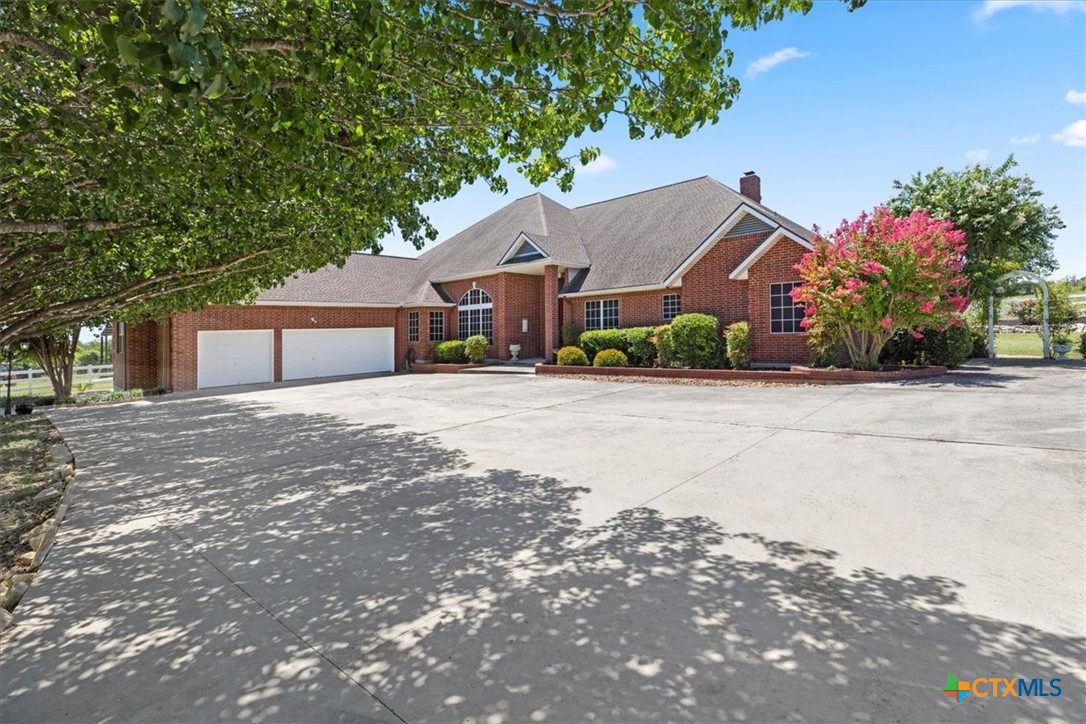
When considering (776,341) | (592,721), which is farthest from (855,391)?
(592,721)

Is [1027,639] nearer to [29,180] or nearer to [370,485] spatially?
[370,485]

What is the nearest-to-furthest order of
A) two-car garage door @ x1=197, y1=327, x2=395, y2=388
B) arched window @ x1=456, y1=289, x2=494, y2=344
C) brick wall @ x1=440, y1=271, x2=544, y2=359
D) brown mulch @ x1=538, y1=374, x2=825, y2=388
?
brown mulch @ x1=538, y1=374, x2=825, y2=388 < two-car garage door @ x1=197, y1=327, x2=395, y2=388 < brick wall @ x1=440, y1=271, x2=544, y2=359 < arched window @ x1=456, y1=289, x2=494, y2=344

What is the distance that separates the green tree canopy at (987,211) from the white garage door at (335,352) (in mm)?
23315

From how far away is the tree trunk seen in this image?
69.1ft

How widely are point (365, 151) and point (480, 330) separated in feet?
62.7

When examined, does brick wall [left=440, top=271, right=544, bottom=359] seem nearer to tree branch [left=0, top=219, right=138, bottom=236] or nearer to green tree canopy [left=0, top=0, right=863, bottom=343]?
Answer: green tree canopy [left=0, top=0, right=863, bottom=343]

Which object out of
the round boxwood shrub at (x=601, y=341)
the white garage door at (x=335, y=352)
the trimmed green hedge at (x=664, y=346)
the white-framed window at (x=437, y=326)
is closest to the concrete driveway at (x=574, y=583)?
the trimmed green hedge at (x=664, y=346)

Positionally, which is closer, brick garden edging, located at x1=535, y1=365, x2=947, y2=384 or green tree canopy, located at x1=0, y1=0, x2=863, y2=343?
green tree canopy, located at x1=0, y1=0, x2=863, y2=343

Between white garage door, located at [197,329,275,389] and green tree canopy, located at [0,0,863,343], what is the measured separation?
12.9 meters

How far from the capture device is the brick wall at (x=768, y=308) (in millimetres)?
16984

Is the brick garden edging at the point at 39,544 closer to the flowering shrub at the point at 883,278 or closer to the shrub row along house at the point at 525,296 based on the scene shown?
the shrub row along house at the point at 525,296

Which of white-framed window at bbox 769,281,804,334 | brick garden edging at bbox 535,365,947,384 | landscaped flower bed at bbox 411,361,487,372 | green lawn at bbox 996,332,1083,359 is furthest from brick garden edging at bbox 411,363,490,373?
green lawn at bbox 996,332,1083,359

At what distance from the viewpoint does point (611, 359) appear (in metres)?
19.1

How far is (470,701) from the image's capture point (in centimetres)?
253
